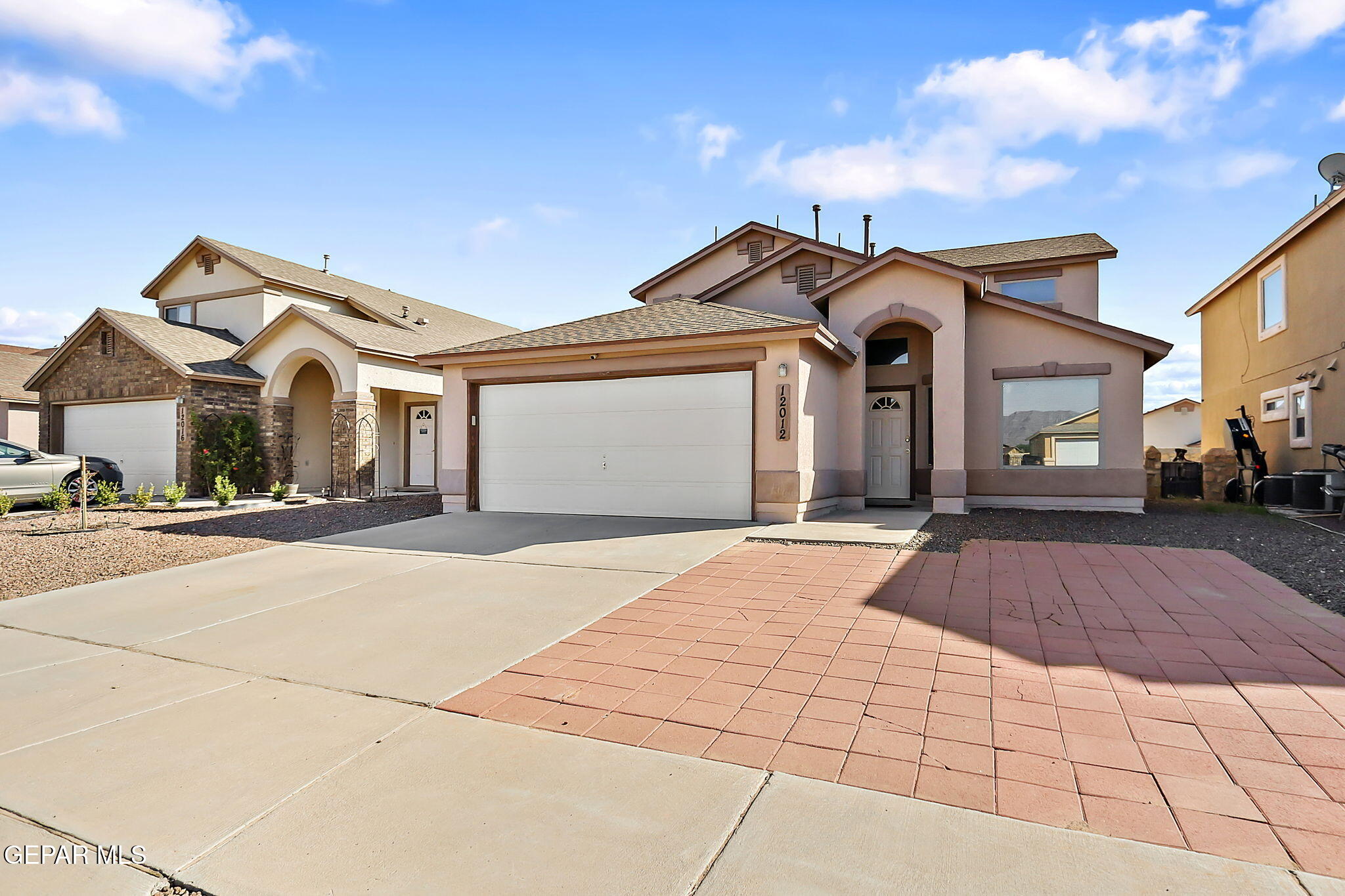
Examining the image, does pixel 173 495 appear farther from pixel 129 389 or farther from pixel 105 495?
pixel 129 389

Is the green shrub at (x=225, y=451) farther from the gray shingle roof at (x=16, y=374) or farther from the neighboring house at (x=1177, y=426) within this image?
the neighboring house at (x=1177, y=426)

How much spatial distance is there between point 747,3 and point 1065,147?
→ 18.2 ft

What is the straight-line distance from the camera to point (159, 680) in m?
4.52

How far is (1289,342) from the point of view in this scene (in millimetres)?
15141

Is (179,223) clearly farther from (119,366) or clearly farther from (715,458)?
(715,458)

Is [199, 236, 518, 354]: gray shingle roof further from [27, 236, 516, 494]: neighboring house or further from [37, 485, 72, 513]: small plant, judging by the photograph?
[37, 485, 72, 513]: small plant

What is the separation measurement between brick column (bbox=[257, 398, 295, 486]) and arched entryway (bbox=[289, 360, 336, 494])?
0.16 m

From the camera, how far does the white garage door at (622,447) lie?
11078 millimetres

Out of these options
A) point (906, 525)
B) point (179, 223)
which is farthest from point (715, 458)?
point (179, 223)

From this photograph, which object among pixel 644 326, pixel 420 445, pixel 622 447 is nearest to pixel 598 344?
pixel 644 326

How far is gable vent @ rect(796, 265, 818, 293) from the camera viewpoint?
49.6ft

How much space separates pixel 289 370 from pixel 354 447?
3458 mm

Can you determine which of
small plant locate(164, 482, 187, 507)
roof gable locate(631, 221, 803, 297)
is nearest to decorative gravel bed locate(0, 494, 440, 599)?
small plant locate(164, 482, 187, 507)

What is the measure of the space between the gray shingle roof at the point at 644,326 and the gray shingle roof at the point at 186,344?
314 inches
